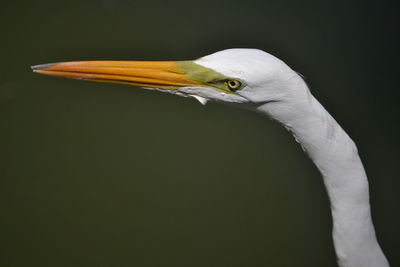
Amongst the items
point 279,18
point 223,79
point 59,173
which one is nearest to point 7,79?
point 59,173

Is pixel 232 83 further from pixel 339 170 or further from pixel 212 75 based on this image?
pixel 339 170

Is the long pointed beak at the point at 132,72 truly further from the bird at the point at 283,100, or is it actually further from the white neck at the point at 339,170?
the white neck at the point at 339,170

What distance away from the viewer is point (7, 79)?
2141mm

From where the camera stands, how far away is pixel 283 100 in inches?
36.5

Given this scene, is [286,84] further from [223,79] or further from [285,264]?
[285,264]

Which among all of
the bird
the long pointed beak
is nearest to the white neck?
the bird

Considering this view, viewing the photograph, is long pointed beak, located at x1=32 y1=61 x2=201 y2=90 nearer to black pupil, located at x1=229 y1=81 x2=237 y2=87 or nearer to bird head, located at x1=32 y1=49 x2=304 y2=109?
bird head, located at x1=32 y1=49 x2=304 y2=109

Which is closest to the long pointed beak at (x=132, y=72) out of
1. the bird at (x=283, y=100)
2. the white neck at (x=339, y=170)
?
the bird at (x=283, y=100)

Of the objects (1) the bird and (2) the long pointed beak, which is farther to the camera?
(2) the long pointed beak

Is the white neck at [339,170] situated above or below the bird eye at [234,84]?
below

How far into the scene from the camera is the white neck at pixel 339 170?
3.02ft

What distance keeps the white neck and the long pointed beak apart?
22cm

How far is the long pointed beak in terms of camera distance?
102 cm

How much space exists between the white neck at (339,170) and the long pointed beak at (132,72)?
0.72 ft
